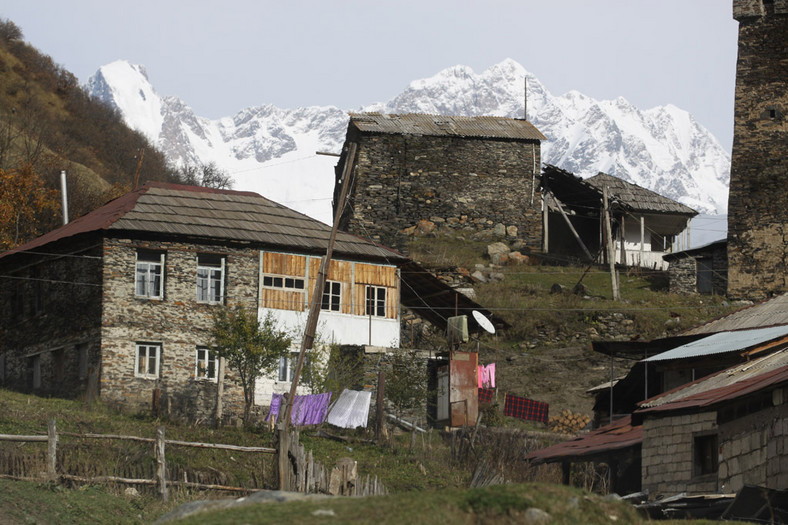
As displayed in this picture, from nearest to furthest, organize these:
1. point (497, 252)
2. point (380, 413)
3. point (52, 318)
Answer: point (380, 413) < point (52, 318) < point (497, 252)

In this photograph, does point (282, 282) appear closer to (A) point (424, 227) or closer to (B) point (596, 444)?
(B) point (596, 444)

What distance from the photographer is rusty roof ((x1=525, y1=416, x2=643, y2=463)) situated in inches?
886

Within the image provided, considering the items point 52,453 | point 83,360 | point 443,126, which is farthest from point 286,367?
point 443,126

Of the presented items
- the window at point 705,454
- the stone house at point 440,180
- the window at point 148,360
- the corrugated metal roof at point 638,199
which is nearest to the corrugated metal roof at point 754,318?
the window at point 705,454

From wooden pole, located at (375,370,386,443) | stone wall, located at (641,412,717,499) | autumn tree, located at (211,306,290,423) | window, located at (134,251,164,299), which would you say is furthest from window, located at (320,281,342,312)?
stone wall, located at (641,412,717,499)

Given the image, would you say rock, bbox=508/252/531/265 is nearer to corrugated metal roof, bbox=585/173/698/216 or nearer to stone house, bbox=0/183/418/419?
corrugated metal roof, bbox=585/173/698/216

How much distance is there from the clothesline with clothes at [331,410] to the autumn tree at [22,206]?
1671 cm

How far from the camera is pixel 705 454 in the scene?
20156 millimetres

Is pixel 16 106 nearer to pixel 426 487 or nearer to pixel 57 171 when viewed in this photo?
pixel 57 171

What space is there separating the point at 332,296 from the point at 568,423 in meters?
7.90

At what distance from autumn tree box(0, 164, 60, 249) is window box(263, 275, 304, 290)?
11950 mm

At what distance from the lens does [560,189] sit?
52.2 metres

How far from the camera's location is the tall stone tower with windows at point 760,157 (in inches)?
1666

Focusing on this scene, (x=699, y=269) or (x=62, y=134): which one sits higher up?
→ (x=62, y=134)
